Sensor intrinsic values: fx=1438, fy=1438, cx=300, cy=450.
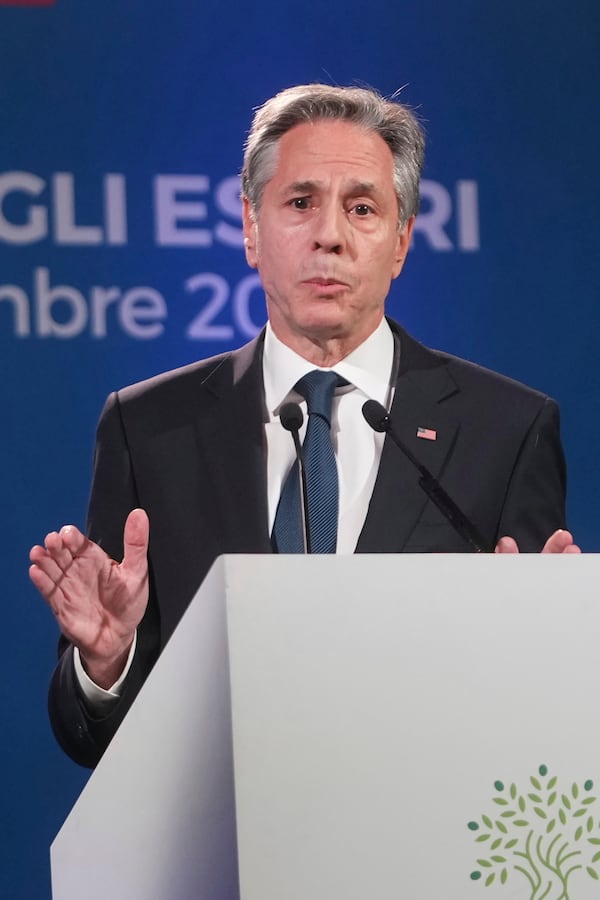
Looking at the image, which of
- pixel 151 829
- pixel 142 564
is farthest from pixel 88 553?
pixel 151 829

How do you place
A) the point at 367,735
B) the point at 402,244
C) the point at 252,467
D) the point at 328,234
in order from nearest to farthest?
the point at 367,735
the point at 252,467
the point at 328,234
the point at 402,244

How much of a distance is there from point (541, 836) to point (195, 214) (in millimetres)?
1894

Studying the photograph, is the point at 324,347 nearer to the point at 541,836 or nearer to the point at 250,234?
the point at 250,234

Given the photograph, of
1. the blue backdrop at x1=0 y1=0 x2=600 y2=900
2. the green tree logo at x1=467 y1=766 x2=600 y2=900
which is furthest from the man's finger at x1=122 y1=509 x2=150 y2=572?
the blue backdrop at x1=0 y1=0 x2=600 y2=900

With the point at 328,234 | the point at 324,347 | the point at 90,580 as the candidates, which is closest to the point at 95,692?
the point at 90,580

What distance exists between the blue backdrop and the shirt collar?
52cm

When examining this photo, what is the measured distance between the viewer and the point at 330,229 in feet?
7.33

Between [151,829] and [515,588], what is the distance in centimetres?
33

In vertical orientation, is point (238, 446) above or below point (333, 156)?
below

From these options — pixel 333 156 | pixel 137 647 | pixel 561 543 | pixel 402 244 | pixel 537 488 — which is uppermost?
pixel 333 156

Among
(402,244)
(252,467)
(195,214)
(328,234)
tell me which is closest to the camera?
(252,467)

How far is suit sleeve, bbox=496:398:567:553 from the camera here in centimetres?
211

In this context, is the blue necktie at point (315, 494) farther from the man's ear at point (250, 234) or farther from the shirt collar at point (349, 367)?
the man's ear at point (250, 234)

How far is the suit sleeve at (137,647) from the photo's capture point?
1771 mm
